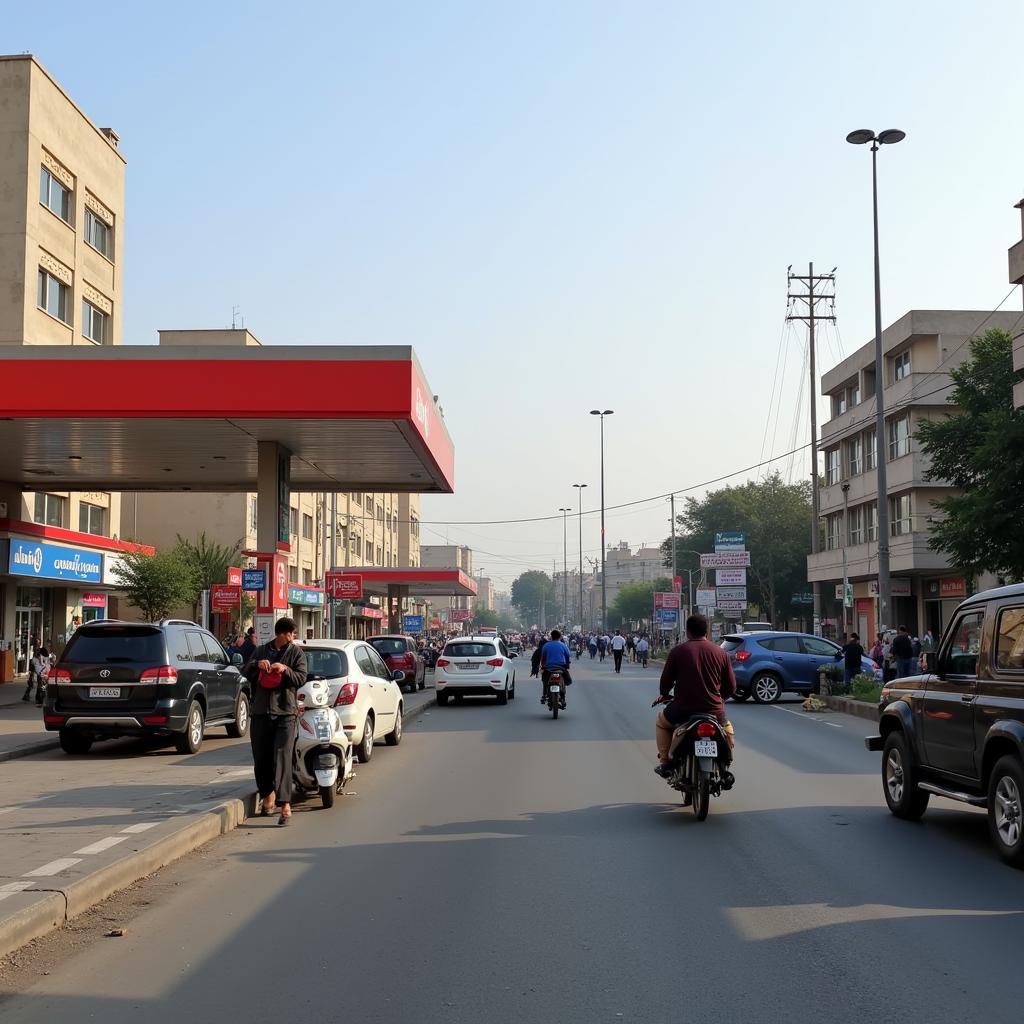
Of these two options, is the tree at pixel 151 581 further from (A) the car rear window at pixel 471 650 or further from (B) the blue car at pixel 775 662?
(B) the blue car at pixel 775 662

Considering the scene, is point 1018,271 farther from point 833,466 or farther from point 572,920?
point 572,920

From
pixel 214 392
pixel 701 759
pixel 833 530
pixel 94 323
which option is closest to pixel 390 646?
pixel 214 392

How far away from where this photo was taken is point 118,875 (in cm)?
746

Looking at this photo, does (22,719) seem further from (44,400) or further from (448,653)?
(448,653)

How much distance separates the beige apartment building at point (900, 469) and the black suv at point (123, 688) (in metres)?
34.6

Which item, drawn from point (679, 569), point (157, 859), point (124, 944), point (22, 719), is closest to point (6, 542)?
point (22, 719)

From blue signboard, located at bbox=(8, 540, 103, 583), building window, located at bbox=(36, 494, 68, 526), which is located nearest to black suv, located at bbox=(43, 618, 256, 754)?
blue signboard, located at bbox=(8, 540, 103, 583)

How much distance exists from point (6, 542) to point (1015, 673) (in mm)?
26601

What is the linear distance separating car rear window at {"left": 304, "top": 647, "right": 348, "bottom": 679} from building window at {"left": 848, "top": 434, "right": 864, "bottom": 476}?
155ft

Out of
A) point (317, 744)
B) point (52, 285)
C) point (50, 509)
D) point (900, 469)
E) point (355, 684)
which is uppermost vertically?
point (52, 285)

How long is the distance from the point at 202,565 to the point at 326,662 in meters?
33.1

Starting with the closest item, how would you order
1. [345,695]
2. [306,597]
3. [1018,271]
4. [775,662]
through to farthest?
[345,695] → [775,662] → [1018,271] → [306,597]

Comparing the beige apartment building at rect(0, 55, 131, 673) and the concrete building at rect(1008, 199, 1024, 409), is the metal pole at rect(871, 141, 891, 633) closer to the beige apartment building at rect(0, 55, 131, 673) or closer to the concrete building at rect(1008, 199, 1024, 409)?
the concrete building at rect(1008, 199, 1024, 409)

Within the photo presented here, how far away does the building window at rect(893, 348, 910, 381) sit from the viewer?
51594 millimetres
